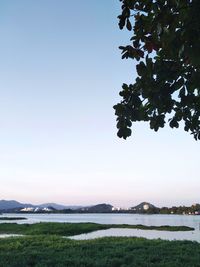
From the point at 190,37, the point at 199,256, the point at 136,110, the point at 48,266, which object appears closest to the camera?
the point at 190,37

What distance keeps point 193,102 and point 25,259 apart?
52.5 feet

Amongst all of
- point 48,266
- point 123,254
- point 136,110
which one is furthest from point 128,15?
point 123,254

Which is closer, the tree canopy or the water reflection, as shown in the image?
the tree canopy

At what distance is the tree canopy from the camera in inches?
153

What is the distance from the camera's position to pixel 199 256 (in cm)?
2222

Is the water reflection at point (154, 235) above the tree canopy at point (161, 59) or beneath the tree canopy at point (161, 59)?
beneath

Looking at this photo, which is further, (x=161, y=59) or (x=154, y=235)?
(x=154, y=235)

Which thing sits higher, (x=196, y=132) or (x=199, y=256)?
(x=196, y=132)

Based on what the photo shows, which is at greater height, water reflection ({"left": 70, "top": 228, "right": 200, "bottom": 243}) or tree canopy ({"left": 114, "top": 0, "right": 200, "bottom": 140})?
tree canopy ({"left": 114, "top": 0, "right": 200, "bottom": 140})

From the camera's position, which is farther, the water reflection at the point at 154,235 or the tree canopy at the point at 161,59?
the water reflection at the point at 154,235

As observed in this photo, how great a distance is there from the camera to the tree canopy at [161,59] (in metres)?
3.89

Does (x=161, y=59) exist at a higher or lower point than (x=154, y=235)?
higher

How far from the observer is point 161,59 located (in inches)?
190

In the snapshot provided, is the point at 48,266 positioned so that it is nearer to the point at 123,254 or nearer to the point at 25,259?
the point at 25,259
